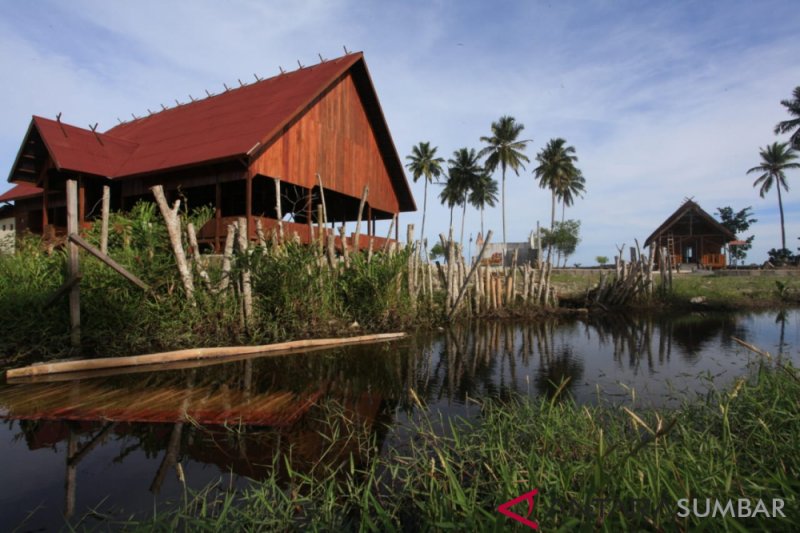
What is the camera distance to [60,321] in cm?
650

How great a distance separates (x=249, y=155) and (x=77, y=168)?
20.1ft

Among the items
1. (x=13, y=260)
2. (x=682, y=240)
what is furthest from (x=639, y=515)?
(x=682, y=240)

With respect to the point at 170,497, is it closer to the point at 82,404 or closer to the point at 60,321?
the point at 82,404

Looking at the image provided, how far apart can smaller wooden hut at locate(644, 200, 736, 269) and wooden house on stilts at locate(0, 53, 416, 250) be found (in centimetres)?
2581

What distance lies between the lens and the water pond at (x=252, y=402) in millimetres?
2984

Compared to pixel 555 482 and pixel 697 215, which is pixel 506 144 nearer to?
pixel 697 215

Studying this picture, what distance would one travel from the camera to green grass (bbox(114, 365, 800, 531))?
1.82 meters

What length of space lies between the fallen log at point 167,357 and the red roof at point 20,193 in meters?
17.2

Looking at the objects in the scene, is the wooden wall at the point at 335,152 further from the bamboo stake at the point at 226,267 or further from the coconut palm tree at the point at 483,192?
the coconut palm tree at the point at 483,192

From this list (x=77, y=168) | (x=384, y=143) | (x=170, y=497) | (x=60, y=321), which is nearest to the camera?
(x=170, y=497)

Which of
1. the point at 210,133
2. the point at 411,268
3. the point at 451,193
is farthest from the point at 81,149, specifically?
the point at 451,193

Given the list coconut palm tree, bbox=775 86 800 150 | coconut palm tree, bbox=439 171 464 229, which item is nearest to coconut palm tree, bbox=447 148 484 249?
coconut palm tree, bbox=439 171 464 229

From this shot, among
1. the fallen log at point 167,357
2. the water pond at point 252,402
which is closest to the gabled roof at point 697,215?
the water pond at point 252,402

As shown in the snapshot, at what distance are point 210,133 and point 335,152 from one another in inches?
173
